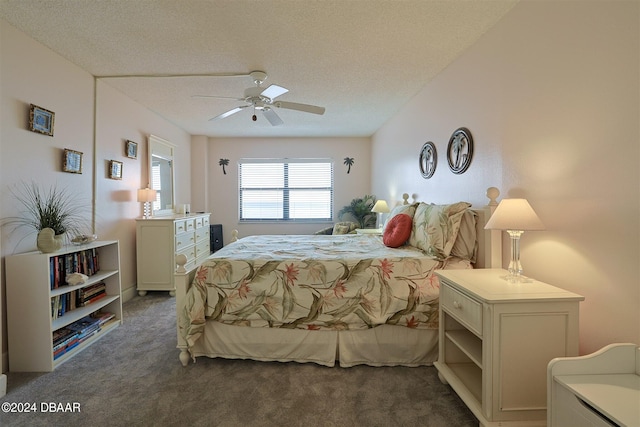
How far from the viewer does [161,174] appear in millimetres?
4480

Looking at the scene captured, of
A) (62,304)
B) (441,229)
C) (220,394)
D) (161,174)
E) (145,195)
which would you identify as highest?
(161,174)

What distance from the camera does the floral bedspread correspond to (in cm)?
210

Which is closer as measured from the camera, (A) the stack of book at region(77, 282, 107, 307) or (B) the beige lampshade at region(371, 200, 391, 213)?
(A) the stack of book at region(77, 282, 107, 307)

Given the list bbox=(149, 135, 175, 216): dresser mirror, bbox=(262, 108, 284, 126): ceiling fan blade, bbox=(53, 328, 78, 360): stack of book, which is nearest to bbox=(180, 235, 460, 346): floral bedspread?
bbox=(53, 328, 78, 360): stack of book

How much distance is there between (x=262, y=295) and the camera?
7.04 ft

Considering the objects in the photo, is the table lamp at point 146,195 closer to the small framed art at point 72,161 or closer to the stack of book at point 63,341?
the small framed art at point 72,161

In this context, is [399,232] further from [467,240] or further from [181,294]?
[181,294]

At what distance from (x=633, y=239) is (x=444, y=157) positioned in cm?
178

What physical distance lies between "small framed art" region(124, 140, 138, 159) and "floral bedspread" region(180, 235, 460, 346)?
2.33 m

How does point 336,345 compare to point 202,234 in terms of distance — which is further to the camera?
point 202,234

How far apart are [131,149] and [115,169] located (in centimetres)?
43

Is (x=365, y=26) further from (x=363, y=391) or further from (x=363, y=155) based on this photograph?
(x=363, y=155)

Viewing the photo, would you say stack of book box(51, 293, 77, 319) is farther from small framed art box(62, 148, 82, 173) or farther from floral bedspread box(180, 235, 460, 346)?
small framed art box(62, 148, 82, 173)

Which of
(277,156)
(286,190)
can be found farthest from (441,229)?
(277,156)
